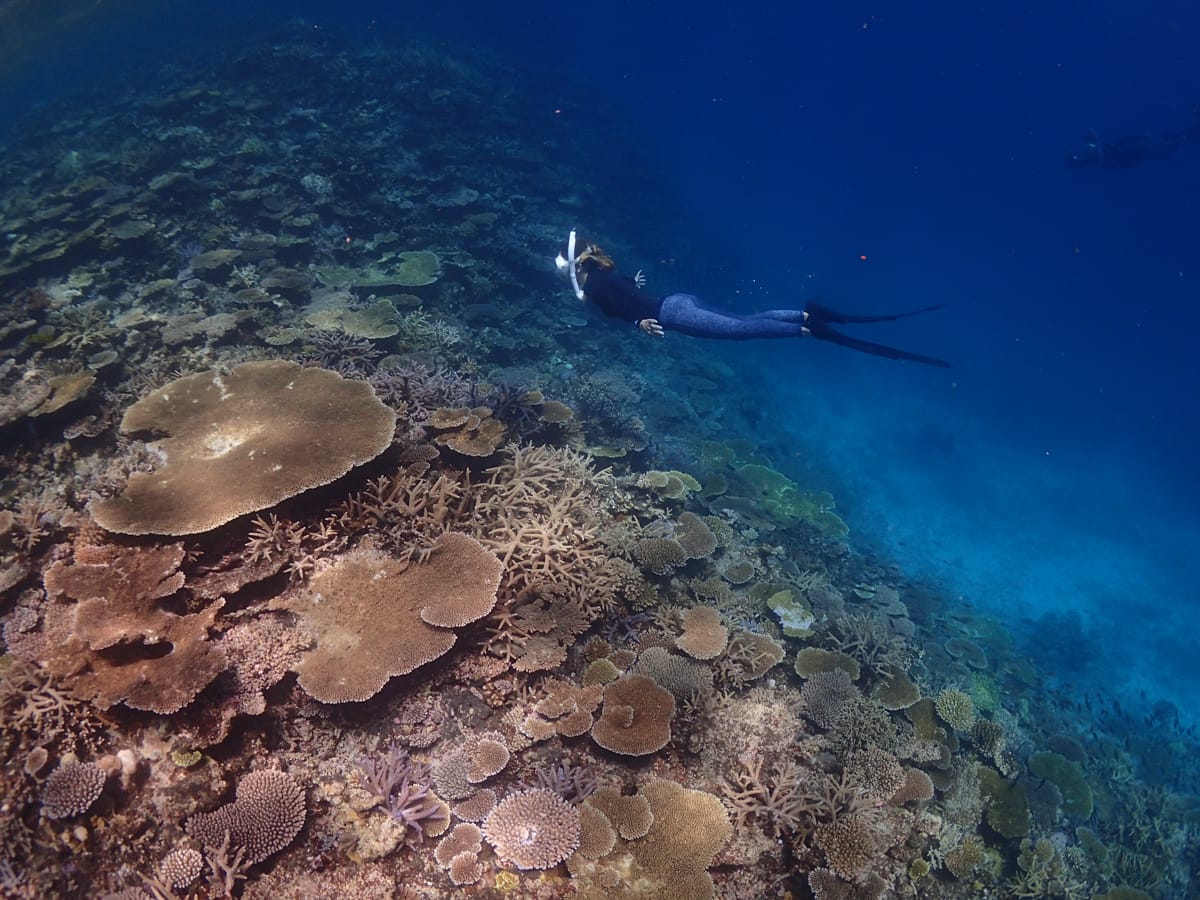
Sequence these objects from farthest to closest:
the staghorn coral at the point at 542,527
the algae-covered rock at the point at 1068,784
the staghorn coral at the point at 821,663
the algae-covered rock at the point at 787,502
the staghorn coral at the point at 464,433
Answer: the algae-covered rock at the point at 787,502, the algae-covered rock at the point at 1068,784, the staghorn coral at the point at 821,663, the staghorn coral at the point at 464,433, the staghorn coral at the point at 542,527

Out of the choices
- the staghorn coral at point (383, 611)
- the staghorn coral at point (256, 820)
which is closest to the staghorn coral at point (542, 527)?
the staghorn coral at point (383, 611)

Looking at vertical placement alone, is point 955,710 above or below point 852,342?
below

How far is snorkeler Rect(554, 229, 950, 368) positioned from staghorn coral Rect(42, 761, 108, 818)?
592cm

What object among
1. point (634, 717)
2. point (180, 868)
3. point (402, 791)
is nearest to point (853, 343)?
point (634, 717)

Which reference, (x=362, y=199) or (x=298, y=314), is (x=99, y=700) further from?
(x=362, y=199)

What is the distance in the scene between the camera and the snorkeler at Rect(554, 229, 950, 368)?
21.6ft

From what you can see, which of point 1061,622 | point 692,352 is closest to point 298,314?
point 692,352

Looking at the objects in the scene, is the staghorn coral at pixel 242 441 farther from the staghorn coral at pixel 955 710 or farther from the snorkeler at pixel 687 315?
the staghorn coral at pixel 955 710

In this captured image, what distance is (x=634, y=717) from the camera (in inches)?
184

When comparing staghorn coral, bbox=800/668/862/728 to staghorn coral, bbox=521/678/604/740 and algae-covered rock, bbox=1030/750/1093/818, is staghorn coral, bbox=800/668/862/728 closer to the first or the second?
staghorn coral, bbox=521/678/604/740

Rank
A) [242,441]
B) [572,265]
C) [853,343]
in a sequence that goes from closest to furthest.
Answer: [242,441] → [853,343] → [572,265]

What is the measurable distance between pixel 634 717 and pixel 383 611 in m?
2.17

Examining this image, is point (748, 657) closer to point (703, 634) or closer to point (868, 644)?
point (703, 634)

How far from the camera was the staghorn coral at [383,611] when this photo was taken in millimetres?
4051
